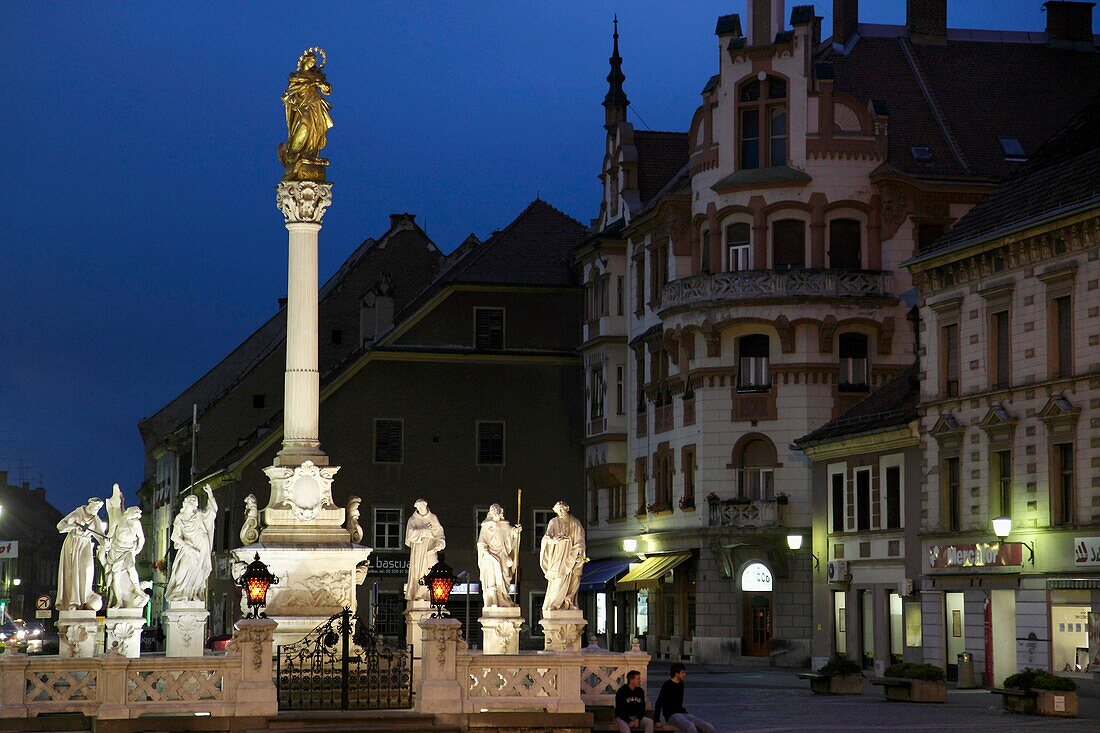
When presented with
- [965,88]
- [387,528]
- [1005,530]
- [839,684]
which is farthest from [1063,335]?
[387,528]

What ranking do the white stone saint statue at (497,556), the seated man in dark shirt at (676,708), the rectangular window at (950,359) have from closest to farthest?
the seated man in dark shirt at (676,708) < the white stone saint statue at (497,556) < the rectangular window at (950,359)

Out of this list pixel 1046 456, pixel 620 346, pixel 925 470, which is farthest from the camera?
pixel 620 346

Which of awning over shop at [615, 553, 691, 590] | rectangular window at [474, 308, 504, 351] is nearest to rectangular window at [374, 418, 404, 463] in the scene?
rectangular window at [474, 308, 504, 351]

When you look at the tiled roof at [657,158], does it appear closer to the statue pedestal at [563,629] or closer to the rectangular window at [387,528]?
the rectangular window at [387,528]

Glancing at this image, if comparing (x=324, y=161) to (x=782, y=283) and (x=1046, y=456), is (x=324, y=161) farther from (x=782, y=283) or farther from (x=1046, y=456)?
(x=782, y=283)

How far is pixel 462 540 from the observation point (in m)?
76.0

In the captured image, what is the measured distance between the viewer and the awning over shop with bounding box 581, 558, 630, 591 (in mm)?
68375

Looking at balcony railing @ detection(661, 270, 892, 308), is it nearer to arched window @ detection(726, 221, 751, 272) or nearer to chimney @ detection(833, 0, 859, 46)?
arched window @ detection(726, 221, 751, 272)

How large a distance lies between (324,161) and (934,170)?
2677 centimetres

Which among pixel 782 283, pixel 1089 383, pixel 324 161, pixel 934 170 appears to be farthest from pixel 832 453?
pixel 324 161

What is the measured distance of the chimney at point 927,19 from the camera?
67.7 metres

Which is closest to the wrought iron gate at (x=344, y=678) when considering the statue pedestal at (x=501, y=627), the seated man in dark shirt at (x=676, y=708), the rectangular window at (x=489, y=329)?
the statue pedestal at (x=501, y=627)

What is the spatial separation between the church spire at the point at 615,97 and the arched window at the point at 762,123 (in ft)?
45.9

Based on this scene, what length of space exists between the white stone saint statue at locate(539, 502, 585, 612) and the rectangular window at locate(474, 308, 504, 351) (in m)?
42.3
